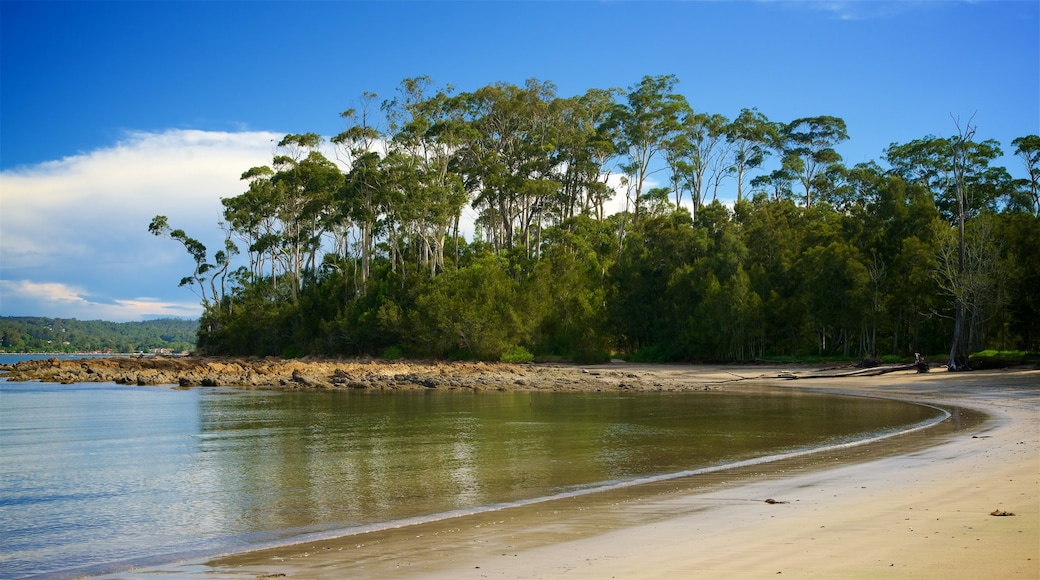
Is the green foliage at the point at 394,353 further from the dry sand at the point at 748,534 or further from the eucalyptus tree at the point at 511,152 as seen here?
the dry sand at the point at 748,534

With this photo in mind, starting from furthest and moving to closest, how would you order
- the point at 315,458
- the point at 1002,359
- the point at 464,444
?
the point at 1002,359
the point at 464,444
the point at 315,458

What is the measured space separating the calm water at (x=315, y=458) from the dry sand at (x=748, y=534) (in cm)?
120

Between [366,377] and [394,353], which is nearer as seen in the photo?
[366,377]

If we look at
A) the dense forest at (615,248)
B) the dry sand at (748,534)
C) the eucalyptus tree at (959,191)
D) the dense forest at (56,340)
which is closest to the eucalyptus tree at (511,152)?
the dense forest at (615,248)

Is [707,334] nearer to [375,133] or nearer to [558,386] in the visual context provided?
[558,386]

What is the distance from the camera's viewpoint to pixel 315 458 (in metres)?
15.1

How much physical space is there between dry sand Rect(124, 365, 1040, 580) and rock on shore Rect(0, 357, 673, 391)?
25631 millimetres

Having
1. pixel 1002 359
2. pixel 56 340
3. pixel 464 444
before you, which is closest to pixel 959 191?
pixel 1002 359

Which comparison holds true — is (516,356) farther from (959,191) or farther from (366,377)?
(959,191)

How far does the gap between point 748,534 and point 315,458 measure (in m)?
10.1

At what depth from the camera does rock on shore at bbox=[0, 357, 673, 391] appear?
1517 inches

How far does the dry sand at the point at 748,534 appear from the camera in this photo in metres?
6.09

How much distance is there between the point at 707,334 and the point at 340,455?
35102mm

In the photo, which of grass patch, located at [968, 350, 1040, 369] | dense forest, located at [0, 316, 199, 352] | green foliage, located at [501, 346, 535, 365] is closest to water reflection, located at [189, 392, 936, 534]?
grass patch, located at [968, 350, 1040, 369]
